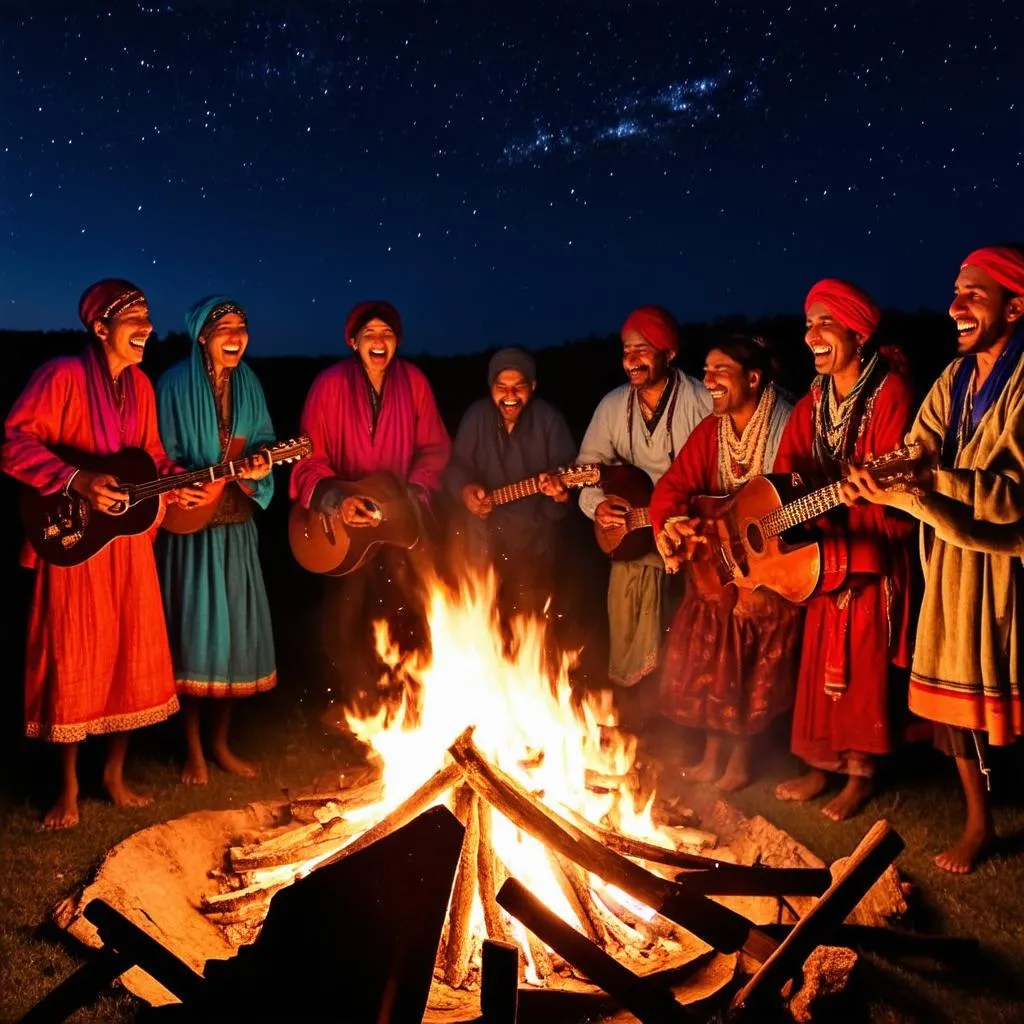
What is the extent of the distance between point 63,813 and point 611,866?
3.36 metres

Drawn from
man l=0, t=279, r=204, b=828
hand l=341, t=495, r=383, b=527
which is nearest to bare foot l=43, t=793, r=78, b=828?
man l=0, t=279, r=204, b=828

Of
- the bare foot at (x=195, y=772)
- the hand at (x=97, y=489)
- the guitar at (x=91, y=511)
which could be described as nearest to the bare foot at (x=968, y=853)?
the bare foot at (x=195, y=772)

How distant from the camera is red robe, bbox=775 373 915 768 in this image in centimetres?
554

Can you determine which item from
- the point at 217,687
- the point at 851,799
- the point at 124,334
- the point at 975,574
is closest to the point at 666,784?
the point at 851,799

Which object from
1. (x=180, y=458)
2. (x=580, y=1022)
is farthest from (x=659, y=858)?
(x=180, y=458)

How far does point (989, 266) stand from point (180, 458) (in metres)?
4.54

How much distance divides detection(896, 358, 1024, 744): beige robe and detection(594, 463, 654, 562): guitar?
6.81 ft

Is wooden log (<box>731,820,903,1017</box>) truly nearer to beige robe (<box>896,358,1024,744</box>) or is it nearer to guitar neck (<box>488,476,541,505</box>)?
beige robe (<box>896,358,1024,744</box>)

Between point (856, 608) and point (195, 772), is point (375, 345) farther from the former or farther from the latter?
point (856, 608)

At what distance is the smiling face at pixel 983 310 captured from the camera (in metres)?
4.82

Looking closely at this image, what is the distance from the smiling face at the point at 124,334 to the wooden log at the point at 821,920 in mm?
4393

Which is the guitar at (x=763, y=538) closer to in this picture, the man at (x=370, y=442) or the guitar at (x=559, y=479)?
the guitar at (x=559, y=479)

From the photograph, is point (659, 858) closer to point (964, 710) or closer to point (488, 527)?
point (964, 710)

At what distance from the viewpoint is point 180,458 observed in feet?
20.8
